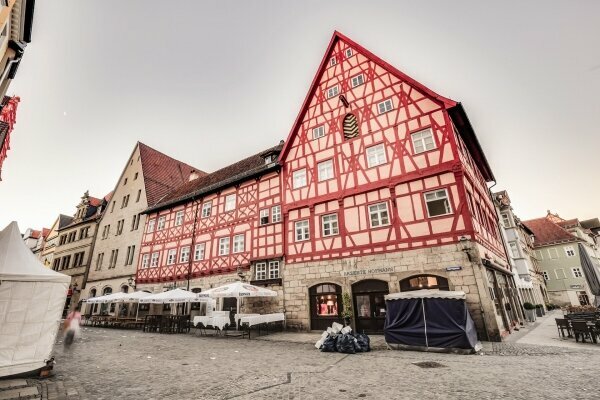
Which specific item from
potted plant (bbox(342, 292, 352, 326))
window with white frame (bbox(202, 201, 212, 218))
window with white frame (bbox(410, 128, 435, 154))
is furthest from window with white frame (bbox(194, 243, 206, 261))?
window with white frame (bbox(410, 128, 435, 154))

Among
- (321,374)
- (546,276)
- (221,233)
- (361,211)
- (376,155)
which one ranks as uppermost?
(376,155)

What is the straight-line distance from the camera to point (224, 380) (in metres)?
6.24

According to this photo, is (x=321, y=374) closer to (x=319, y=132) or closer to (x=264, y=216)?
(x=264, y=216)

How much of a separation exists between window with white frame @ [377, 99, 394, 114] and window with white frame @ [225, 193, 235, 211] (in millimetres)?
11365

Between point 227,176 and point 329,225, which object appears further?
point 227,176

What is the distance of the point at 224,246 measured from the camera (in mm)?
19688

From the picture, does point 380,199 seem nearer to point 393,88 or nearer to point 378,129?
point 378,129

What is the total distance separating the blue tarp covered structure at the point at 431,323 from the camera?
9219mm

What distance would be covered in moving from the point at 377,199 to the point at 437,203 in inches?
105

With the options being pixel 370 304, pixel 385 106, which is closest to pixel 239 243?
pixel 370 304

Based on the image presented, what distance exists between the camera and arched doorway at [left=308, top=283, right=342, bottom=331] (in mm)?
14383

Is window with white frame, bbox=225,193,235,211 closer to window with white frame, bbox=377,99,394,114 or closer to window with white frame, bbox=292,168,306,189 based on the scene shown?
window with white frame, bbox=292,168,306,189

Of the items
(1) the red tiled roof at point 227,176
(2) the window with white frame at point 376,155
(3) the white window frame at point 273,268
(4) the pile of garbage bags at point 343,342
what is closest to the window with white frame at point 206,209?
(1) the red tiled roof at point 227,176

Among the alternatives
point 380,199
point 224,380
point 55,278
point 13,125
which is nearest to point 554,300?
point 380,199
